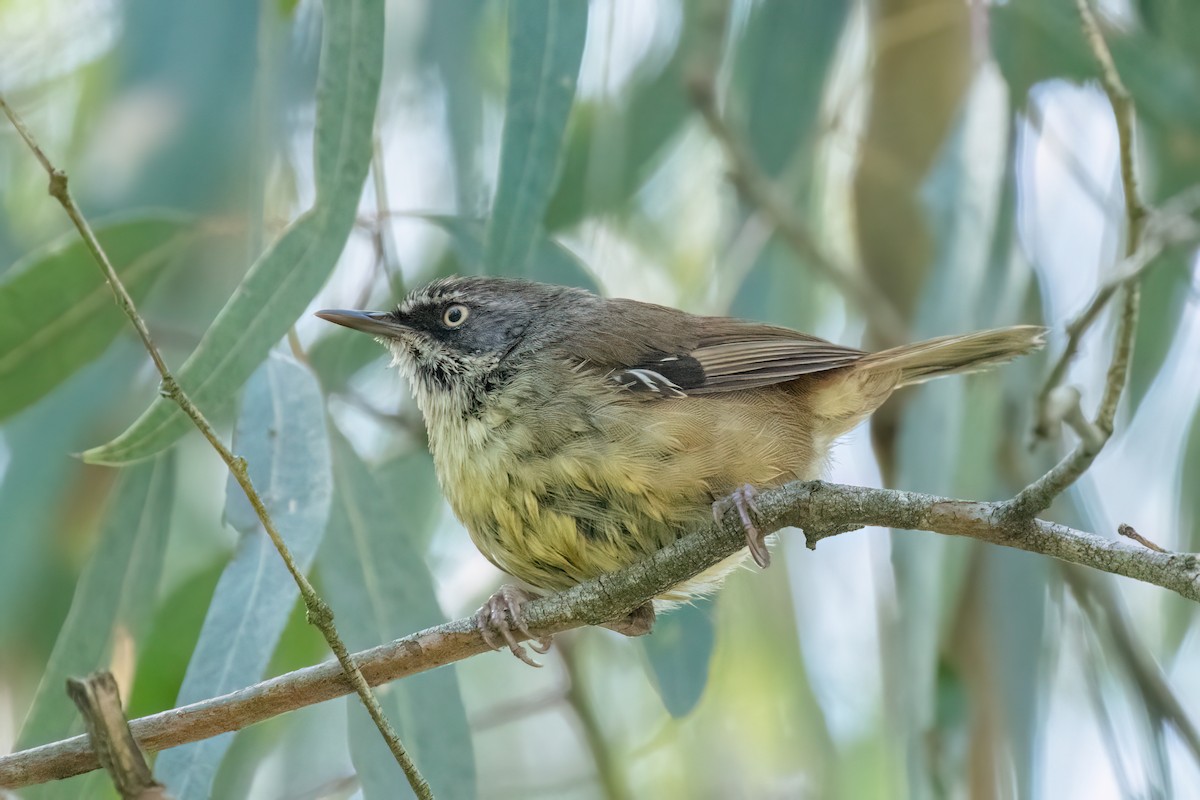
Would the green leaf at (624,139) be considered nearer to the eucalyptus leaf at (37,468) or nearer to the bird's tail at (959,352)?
the bird's tail at (959,352)

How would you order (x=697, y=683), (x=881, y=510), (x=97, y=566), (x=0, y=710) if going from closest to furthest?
1. (x=881, y=510)
2. (x=97, y=566)
3. (x=697, y=683)
4. (x=0, y=710)

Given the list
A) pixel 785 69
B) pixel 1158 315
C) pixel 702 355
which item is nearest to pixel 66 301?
pixel 702 355

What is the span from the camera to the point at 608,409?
3.06m

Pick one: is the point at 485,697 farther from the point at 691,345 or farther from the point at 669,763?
the point at 691,345

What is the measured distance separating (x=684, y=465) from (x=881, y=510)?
0.83 metres

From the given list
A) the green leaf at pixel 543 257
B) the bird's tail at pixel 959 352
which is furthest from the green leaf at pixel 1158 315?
the green leaf at pixel 543 257

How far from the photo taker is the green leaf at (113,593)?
9.98ft

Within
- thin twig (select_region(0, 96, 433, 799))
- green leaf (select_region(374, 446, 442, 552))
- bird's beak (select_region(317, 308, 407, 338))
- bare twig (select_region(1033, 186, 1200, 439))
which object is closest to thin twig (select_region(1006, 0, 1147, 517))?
bare twig (select_region(1033, 186, 1200, 439))

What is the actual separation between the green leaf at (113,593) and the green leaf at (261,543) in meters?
0.44

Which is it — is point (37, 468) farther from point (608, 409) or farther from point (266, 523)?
point (266, 523)

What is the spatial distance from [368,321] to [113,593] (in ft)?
3.29

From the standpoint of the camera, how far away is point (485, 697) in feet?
17.9

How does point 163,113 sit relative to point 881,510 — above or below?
above

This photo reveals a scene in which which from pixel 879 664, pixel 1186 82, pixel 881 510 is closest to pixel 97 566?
pixel 881 510
